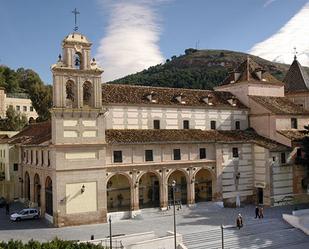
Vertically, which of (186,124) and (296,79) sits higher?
(296,79)

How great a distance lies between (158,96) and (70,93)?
10.7 metres

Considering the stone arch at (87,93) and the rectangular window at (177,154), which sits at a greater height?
the stone arch at (87,93)

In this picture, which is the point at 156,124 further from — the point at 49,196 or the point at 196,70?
the point at 196,70

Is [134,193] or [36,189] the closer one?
[134,193]

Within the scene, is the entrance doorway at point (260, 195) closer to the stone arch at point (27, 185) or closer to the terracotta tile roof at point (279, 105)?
the terracotta tile roof at point (279, 105)

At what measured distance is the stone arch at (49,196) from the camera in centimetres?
3574

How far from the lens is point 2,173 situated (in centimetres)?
5106

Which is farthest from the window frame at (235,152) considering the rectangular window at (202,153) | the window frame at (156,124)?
the window frame at (156,124)

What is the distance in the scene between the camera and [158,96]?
143ft

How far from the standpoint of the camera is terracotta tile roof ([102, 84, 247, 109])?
1607 inches

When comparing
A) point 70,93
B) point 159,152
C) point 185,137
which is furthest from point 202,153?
point 70,93

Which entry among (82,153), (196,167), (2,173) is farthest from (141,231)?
(2,173)

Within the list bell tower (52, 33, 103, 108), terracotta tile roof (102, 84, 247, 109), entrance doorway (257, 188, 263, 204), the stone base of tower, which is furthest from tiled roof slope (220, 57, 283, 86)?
the stone base of tower

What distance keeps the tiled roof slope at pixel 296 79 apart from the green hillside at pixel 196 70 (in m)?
39.0
